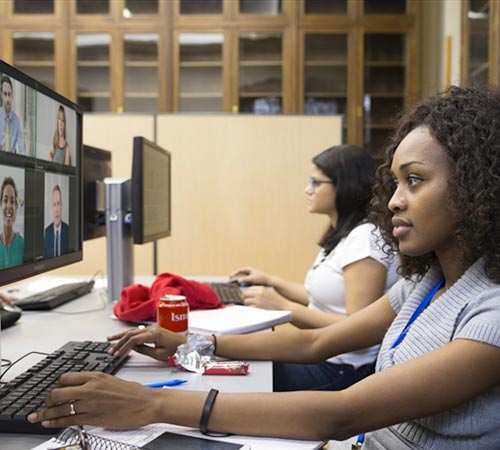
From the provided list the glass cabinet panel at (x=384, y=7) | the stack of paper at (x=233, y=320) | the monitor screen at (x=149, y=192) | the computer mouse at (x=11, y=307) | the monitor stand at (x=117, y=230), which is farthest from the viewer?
the glass cabinet panel at (x=384, y=7)

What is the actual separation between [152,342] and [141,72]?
3721mm

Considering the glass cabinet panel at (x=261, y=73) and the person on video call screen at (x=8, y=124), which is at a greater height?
the glass cabinet panel at (x=261, y=73)

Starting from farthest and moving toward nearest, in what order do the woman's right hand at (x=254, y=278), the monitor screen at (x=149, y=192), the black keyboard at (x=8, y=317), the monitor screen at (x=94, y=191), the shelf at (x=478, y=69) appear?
the shelf at (x=478, y=69), the woman's right hand at (x=254, y=278), the monitor screen at (x=94, y=191), the monitor screen at (x=149, y=192), the black keyboard at (x=8, y=317)

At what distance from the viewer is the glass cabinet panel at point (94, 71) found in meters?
4.48

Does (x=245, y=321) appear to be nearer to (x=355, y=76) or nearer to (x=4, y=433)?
(x=4, y=433)

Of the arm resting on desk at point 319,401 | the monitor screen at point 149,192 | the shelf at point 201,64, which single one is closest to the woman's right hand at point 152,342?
the arm resting on desk at point 319,401

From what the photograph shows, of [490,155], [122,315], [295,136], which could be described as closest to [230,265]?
[295,136]

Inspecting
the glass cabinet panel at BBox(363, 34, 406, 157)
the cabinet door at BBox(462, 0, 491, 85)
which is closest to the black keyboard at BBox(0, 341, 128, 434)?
the cabinet door at BBox(462, 0, 491, 85)

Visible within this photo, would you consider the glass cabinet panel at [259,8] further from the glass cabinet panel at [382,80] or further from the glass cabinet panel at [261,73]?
the glass cabinet panel at [382,80]

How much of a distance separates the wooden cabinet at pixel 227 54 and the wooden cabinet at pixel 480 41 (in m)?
1.06

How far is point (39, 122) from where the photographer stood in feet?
3.53

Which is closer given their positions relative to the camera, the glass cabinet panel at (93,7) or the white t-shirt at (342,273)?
the white t-shirt at (342,273)

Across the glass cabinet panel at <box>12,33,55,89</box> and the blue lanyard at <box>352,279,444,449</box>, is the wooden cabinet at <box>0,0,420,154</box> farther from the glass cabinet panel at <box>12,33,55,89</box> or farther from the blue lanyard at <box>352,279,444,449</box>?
the blue lanyard at <box>352,279,444,449</box>

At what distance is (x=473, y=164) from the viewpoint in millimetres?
893
